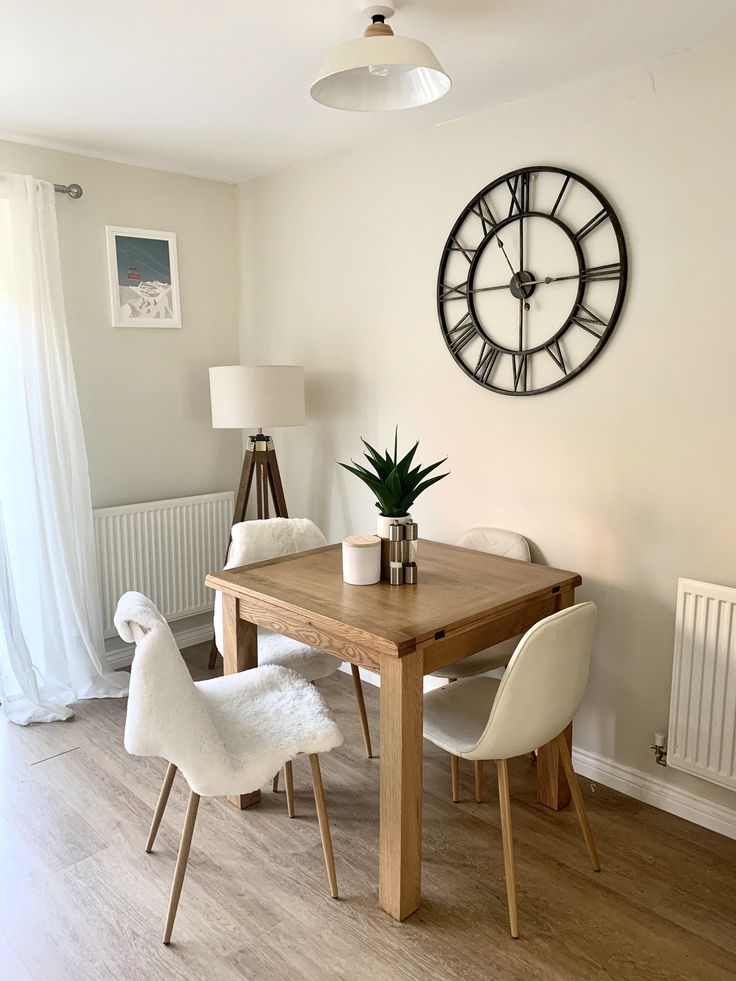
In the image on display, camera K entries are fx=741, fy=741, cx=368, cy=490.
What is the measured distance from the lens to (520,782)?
8.86 ft

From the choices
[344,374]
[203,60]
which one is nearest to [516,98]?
[203,60]

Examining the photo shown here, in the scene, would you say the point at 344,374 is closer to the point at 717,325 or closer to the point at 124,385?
the point at 124,385

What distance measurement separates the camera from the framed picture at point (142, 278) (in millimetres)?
3498

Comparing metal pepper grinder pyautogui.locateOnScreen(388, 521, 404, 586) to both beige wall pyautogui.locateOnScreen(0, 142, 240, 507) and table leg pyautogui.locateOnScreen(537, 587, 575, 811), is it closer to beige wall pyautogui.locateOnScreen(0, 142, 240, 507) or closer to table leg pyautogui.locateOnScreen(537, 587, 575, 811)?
table leg pyautogui.locateOnScreen(537, 587, 575, 811)

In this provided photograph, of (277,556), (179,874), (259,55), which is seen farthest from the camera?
(277,556)

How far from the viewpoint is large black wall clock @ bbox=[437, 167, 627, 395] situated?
99.5 inches

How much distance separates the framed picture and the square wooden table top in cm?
161

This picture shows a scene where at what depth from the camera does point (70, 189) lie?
3250mm

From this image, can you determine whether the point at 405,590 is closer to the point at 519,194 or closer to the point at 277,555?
the point at 277,555

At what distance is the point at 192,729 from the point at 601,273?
1930mm

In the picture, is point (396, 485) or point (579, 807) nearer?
point (579, 807)

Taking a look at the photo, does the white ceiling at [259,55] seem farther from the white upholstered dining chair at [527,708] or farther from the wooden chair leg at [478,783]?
the wooden chair leg at [478,783]

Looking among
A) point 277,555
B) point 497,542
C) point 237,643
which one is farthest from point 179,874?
point 497,542

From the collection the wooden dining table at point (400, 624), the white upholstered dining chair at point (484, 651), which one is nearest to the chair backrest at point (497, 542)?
the white upholstered dining chair at point (484, 651)
